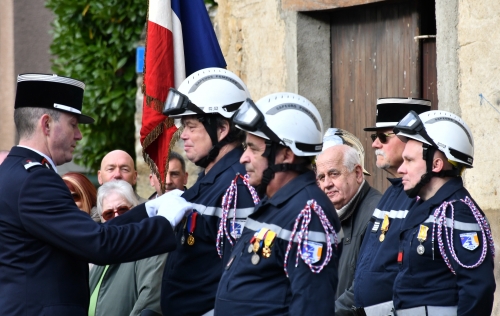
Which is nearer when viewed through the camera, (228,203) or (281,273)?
(281,273)

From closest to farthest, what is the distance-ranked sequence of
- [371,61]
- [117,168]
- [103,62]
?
1. [371,61]
2. [117,168]
3. [103,62]

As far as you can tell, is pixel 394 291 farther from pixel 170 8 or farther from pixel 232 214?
pixel 170 8

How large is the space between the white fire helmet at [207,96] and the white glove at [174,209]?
1.59ft

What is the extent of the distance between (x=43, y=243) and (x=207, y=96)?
1.17 metres

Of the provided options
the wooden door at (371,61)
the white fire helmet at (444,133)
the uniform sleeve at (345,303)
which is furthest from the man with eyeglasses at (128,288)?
the wooden door at (371,61)

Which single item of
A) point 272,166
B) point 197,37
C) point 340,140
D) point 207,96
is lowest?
point 272,166

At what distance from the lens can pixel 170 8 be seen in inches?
252

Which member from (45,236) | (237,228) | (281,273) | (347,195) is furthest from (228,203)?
(347,195)

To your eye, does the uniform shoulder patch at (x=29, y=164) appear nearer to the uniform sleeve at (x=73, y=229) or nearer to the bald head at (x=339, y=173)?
the uniform sleeve at (x=73, y=229)

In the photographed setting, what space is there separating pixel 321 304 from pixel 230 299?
1.68ft

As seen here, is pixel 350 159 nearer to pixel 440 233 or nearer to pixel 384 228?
pixel 384 228

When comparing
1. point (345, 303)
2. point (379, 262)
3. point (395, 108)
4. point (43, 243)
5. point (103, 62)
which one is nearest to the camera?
point (43, 243)

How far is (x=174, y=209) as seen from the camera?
478 centimetres

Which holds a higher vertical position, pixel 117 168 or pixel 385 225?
pixel 117 168
